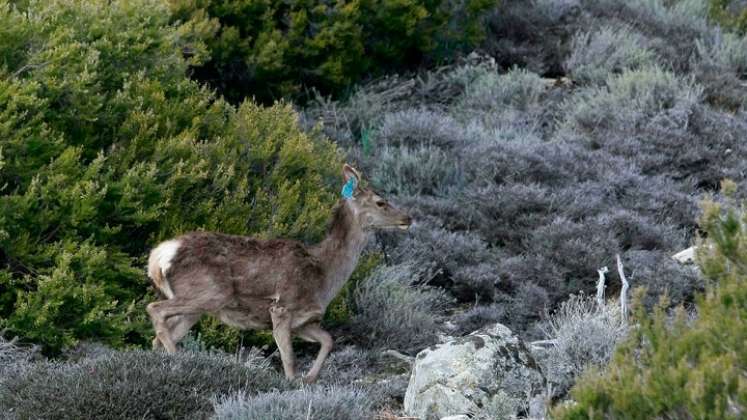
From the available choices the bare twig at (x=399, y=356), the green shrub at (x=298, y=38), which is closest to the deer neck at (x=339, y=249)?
the bare twig at (x=399, y=356)

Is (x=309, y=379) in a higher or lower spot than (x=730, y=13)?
higher

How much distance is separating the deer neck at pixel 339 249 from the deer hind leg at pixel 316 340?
234 millimetres

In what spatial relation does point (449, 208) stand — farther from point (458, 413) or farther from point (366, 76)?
point (458, 413)

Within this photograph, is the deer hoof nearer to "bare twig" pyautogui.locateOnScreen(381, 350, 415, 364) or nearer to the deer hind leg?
the deer hind leg

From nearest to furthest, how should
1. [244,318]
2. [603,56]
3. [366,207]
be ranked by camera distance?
[244,318], [366,207], [603,56]

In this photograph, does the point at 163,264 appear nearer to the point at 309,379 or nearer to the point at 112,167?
the point at 309,379

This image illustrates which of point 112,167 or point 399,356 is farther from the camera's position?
point 112,167

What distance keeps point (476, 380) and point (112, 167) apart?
12.1 feet

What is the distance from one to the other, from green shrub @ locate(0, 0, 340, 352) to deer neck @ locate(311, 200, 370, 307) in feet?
4.30

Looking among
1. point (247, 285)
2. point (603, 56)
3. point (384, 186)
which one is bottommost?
point (603, 56)

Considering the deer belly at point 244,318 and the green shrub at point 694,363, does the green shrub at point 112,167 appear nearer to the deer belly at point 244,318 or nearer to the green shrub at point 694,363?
the deer belly at point 244,318

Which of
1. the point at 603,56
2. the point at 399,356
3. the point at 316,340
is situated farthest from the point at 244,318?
the point at 603,56

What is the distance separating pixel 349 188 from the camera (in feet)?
31.2

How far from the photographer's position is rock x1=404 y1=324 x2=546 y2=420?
25.9 ft
